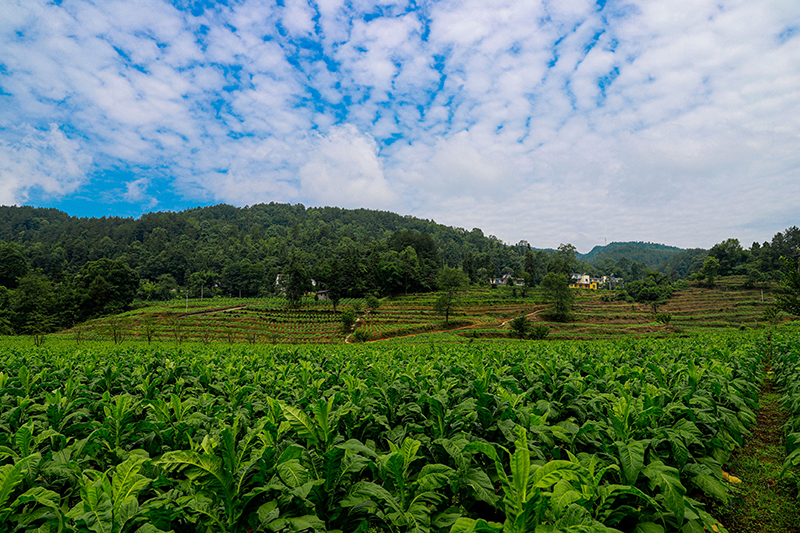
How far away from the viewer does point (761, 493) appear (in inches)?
163

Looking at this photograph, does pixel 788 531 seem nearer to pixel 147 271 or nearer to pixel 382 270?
pixel 382 270

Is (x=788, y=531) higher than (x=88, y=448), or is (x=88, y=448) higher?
(x=88, y=448)

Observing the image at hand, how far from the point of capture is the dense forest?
66.5 metres

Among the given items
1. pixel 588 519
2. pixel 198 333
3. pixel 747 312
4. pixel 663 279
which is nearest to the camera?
pixel 588 519

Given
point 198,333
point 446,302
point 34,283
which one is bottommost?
point 198,333

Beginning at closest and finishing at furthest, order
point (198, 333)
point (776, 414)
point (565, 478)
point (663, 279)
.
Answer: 1. point (565, 478)
2. point (776, 414)
3. point (198, 333)
4. point (663, 279)

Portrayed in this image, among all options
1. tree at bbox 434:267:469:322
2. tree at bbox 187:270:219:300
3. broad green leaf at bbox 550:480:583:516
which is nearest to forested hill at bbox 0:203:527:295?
tree at bbox 187:270:219:300

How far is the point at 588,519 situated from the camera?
6.84ft

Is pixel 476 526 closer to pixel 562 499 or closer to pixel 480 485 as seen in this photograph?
pixel 562 499

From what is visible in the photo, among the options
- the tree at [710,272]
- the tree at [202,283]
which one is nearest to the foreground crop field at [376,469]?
the tree at [202,283]

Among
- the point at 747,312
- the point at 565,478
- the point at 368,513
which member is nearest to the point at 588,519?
the point at 565,478

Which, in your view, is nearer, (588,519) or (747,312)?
(588,519)

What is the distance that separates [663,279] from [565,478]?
110m

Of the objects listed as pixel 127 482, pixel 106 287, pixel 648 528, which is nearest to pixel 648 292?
pixel 648 528
